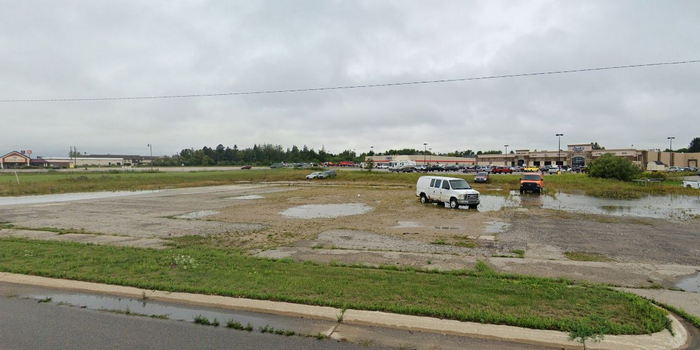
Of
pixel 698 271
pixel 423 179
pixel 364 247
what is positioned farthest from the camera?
pixel 423 179

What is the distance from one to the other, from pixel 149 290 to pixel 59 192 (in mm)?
39014

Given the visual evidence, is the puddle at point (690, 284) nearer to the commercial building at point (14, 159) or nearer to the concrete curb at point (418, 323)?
the concrete curb at point (418, 323)

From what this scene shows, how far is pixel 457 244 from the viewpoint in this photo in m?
11.7

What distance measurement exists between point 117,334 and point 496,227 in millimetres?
14084

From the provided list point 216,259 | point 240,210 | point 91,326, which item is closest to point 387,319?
point 91,326

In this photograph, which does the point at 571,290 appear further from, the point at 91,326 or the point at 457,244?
the point at 91,326

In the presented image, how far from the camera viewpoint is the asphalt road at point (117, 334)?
4609mm

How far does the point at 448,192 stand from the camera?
2366cm

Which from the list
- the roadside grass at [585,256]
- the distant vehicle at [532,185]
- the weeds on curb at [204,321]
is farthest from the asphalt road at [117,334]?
the distant vehicle at [532,185]

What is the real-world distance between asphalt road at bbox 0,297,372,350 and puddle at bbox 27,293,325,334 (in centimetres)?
21

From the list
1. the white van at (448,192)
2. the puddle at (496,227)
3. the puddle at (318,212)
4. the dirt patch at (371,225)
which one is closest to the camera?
the dirt patch at (371,225)

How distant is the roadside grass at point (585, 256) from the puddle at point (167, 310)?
805 cm

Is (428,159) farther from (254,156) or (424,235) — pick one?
(424,235)

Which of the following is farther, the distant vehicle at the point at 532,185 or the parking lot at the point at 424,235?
the distant vehicle at the point at 532,185
